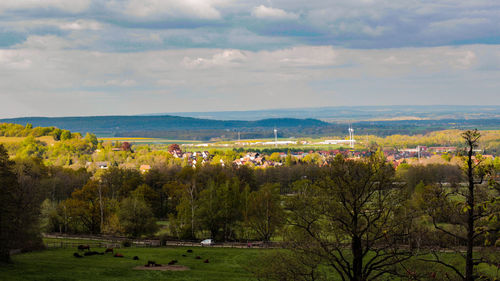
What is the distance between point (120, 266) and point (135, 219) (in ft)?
86.3

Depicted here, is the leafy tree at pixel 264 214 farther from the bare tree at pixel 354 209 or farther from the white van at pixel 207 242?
the bare tree at pixel 354 209

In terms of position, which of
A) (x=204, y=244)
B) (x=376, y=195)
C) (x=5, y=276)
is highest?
(x=376, y=195)

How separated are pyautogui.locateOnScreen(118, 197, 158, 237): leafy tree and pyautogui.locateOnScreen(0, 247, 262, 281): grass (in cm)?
1269

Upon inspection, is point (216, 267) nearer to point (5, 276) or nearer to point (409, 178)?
point (5, 276)

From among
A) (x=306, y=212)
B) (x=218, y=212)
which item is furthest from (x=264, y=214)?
(x=306, y=212)

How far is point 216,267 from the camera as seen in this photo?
51.9m

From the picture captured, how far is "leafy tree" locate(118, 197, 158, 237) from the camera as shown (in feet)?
242

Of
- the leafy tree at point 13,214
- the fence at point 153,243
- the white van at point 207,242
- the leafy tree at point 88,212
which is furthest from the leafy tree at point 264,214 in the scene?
the leafy tree at point 13,214

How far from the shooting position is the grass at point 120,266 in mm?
40875

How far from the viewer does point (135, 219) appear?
2911 inches

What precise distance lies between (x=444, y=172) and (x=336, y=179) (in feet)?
370

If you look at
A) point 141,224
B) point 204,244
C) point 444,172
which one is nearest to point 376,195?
point 204,244

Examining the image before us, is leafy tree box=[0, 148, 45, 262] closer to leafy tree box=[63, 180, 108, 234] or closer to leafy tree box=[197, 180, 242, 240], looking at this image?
leafy tree box=[197, 180, 242, 240]

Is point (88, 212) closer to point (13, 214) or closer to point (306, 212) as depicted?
point (13, 214)
